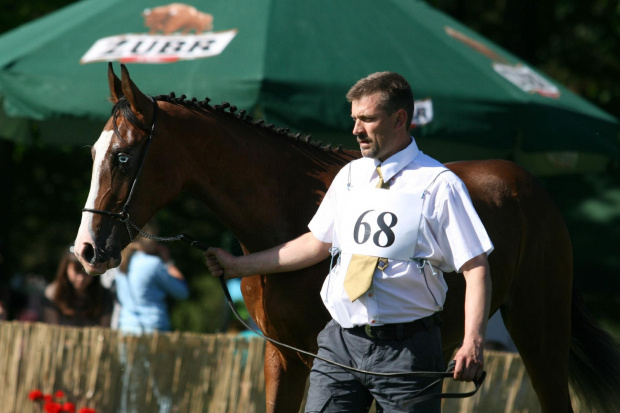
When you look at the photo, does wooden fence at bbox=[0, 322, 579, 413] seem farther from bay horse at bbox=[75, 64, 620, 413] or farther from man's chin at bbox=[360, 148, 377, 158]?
man's chin at bbox=[360, 148, 377, 158]

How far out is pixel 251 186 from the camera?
3873mm

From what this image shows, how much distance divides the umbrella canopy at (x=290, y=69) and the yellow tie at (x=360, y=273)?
2767 millimetres

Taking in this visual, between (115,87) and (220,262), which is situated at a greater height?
(115,87)

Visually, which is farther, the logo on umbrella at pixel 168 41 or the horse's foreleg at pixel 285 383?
the logo on umbrella at pixel 168 41

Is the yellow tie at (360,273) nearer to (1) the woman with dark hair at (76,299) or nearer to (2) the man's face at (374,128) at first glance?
(2) the man's face at (374,128)

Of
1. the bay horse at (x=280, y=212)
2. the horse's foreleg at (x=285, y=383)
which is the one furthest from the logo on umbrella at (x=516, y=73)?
the horse's foreleg at (x=285, y=383)

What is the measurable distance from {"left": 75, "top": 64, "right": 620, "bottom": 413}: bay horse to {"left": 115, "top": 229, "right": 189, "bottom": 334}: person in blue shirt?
121 inches

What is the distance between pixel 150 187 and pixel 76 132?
10.6 feet

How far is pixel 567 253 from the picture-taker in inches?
184

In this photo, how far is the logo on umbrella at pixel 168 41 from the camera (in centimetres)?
633

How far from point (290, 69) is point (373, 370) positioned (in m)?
3.42

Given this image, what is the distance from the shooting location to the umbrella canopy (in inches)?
235

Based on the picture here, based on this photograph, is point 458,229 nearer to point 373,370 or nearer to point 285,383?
point 373,370

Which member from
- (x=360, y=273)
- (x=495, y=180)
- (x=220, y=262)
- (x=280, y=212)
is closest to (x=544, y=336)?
(x=495, y=180)
